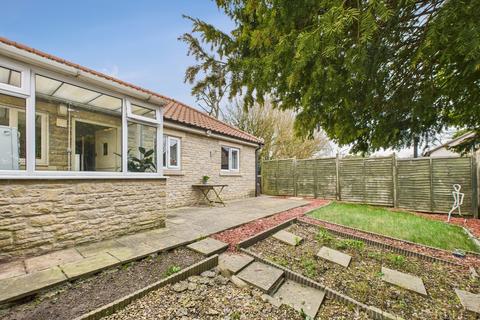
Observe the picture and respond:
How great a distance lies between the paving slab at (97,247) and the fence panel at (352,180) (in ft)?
31.4

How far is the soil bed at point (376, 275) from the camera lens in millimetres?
2697

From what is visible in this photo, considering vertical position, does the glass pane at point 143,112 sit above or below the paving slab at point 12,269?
above

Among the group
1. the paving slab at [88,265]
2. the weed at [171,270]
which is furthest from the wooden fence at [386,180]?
the paving slab at [88,265]

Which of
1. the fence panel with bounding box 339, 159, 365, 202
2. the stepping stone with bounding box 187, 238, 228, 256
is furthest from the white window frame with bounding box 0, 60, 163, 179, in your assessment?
the fence panel with bounding box 339, 159, 365, 202

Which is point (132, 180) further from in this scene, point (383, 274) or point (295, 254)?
point (383, 274)

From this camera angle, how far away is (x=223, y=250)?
3869mm

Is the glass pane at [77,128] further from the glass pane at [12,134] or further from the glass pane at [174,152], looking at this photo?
the glass pane at [174,152]

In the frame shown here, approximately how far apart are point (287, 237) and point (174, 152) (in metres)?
5.07

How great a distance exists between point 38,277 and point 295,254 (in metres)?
3.81

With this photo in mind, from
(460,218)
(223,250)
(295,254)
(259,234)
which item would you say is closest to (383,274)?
(295,254)

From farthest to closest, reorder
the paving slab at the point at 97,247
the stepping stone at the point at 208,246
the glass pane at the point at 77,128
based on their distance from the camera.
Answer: the glass pane at the point at 77,128 < the stepping stone at the point at 208,246 < the paving slab at the point at 97,247

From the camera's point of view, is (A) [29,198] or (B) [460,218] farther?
(B) [460,218]

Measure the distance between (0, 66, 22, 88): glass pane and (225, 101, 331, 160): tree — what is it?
1465 cm

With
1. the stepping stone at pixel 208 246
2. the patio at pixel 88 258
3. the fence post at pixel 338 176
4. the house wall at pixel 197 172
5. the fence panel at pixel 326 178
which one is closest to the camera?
the patio at pixel 88 258
